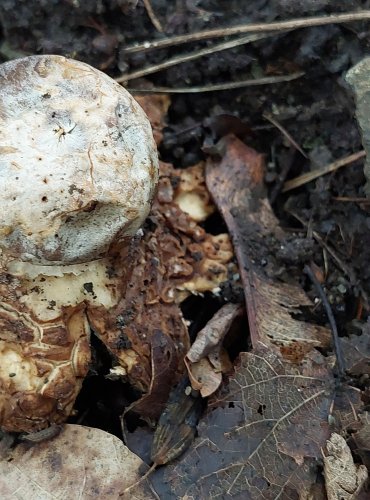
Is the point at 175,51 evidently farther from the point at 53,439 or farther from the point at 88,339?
the point at 53,439

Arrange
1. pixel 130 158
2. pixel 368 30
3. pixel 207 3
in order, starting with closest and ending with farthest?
pixel 130 158, pixel 368 30, pixel 207 3

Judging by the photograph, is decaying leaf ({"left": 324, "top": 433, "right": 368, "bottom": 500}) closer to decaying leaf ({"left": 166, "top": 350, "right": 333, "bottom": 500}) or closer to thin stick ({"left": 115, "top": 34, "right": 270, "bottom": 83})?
decaying leaf ({"left": 166, "top": 350, "right": 333, "bottom": 500})

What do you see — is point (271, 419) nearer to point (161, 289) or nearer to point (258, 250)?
point (161, 289)

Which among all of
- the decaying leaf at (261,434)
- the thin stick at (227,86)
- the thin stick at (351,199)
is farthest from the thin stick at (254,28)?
the decaying leaf at (261,434)

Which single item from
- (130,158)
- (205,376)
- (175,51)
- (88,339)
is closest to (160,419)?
(205,376)

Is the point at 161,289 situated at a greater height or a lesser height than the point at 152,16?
lesser

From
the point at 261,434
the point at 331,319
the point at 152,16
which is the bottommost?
the point at 261,434

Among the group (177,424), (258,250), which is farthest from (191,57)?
(177,424)
